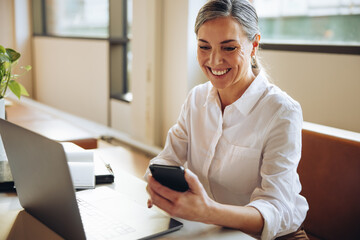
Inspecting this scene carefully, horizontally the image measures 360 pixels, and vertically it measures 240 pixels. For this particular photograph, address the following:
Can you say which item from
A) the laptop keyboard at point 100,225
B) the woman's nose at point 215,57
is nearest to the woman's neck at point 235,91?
the woman's nose at point 215,57

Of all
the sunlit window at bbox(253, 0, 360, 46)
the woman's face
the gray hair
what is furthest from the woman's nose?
the sunlit window at bbox(253, 0, 360, 46)

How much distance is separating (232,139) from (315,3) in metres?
1.79

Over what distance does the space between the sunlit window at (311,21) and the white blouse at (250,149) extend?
1.42m

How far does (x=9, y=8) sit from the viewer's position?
6.71m

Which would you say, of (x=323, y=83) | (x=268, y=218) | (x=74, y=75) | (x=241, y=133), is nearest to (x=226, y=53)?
(x=241, y=133)

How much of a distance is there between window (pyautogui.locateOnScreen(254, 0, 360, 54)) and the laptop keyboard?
198cm

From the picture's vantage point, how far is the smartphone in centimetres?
97

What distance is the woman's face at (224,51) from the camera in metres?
1.42

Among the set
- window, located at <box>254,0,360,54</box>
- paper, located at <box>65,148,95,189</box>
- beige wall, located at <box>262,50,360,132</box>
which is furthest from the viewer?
window, located at <box>254,0,360,54</box>

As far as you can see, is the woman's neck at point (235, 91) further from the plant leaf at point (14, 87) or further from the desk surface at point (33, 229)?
the plant leaf at point (14, 87)

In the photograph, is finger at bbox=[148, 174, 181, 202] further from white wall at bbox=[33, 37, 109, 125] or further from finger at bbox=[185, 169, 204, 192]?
white wall at bbox=[33, 37, 109, 125]

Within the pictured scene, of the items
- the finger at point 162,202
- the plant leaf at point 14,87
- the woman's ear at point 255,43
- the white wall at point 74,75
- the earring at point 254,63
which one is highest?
the woman's ear at point 255,43

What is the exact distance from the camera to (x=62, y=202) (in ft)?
3.07

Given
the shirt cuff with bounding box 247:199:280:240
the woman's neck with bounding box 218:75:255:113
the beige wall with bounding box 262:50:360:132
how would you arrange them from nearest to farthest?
the shirt cuff with bounding box 247:199:280:240, the woman's neck with bounding box 218:75:255:113, the beige wall with bounding box 262:50:360:132
